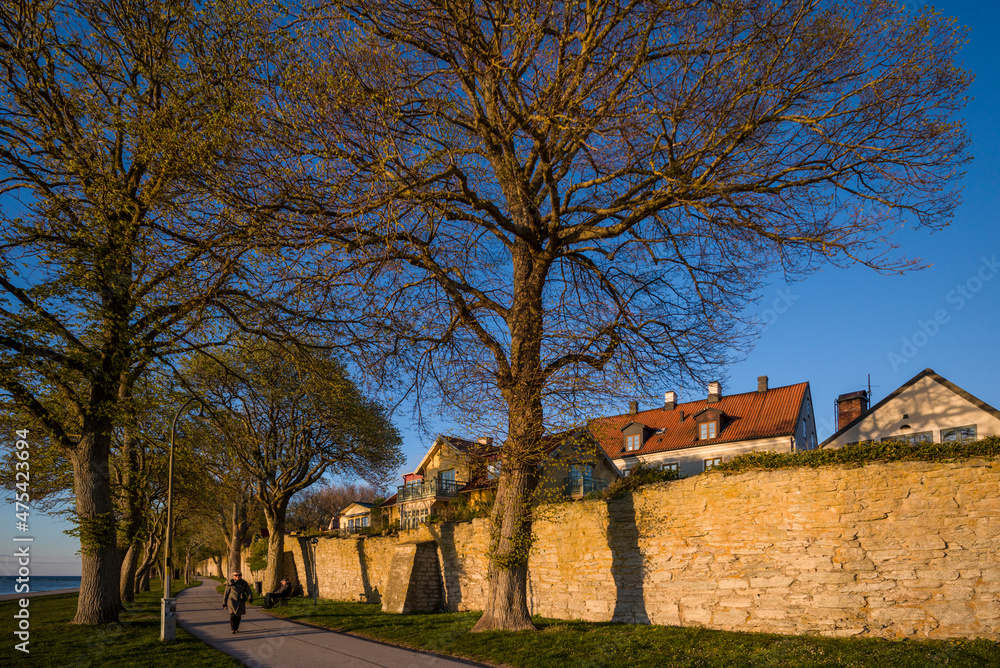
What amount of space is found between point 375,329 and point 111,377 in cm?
554

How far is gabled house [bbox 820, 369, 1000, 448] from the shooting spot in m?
21.7

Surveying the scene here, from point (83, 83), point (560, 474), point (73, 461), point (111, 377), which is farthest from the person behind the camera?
point (560, 474)

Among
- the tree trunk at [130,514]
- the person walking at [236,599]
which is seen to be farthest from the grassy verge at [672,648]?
the tree trunk at [130,514]

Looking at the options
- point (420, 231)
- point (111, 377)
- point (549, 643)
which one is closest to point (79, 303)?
point (111, 377)

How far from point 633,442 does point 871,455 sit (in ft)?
82.0

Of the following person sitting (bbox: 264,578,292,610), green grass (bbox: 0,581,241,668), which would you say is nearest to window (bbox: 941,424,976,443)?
green grass (bbox: 0,581,241,668)

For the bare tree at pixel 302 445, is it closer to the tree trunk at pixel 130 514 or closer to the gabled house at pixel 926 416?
the tree trunk at pixel 130 514

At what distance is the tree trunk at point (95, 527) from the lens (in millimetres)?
12508

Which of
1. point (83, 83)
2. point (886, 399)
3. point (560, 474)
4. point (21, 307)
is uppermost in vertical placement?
point (83, 83)

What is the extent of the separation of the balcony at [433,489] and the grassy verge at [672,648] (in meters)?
20.5

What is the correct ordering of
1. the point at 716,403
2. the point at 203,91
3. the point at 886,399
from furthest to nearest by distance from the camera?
the point at 716,403, the point at 886,399, the point at 203,91

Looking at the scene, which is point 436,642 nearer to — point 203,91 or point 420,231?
point 420,231

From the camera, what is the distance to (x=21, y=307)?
10.6 metres

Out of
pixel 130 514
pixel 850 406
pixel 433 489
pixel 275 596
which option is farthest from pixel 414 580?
pixel 850 406
